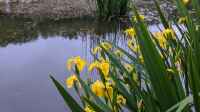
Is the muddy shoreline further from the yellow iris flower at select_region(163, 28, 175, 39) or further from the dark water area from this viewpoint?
the yellow iris flower at select_region(163, 28, 175, 39)

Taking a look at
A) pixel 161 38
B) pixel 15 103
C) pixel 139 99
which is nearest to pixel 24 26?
pixel 15 103

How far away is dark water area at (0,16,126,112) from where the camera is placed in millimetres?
3869

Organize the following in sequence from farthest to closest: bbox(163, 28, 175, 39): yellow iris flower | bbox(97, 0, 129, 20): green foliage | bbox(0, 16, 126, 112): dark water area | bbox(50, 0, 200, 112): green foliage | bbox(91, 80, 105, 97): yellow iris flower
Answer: bbox(97, 0, 129, 20): green foliage
bbox(0, 16, 126, 112): dark water area
bbox(163, 28, 175, 39): yellow iris flower
bbox(91, 80, 105, 97): yellow iris flower
bbox(50, 0, 200, 112): green foliage

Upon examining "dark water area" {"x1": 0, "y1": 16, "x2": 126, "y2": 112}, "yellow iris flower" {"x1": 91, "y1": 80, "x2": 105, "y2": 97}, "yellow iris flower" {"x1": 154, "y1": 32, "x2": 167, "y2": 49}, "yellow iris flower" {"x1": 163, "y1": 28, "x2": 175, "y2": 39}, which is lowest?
"dark water area" {"x1": 0, "y1": 16, "x2": 126, "y2": 112}

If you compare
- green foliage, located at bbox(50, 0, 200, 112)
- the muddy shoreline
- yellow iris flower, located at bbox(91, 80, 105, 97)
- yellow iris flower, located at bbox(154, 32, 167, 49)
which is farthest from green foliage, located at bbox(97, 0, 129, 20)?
yellow iris flower, located at bbox(91, 80, 105, 97)

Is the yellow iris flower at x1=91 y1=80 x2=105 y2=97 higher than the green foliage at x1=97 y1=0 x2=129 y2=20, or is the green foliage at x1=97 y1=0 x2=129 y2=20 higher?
the yellow iris flower at x1=91 y1=80 x2=105 y2=97

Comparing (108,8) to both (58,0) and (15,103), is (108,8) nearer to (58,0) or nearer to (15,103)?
(58,0)

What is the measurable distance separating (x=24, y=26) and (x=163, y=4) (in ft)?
8.13

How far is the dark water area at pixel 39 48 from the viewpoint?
3.87 m

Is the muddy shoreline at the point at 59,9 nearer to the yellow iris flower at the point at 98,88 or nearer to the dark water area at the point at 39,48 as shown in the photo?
the dark water area at the point at 39,48

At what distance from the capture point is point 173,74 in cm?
176

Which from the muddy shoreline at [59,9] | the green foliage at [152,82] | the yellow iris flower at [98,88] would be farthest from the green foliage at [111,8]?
the yellow iris flower at [98,88]

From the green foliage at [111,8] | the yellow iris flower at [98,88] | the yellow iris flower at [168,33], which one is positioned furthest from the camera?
the green foliage at [111,8]

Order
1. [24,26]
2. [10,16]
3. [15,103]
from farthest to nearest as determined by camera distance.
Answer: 1. [10,16]
2. [24,26]
3. [15,103]
